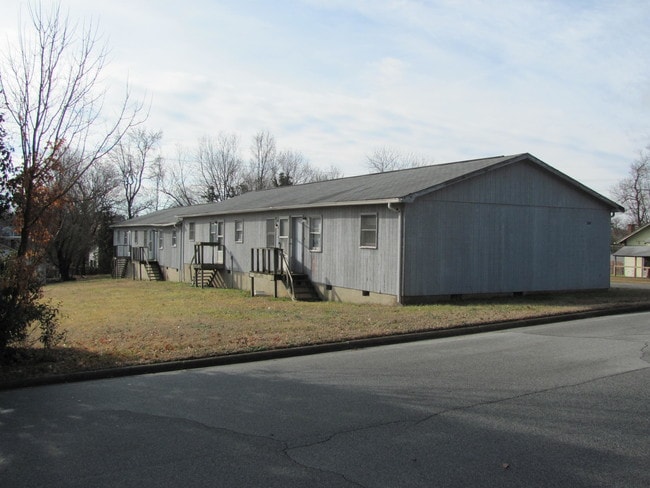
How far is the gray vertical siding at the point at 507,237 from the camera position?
1742cm

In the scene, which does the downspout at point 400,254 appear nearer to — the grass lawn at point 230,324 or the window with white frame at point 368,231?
the grass lawn at point 230,324

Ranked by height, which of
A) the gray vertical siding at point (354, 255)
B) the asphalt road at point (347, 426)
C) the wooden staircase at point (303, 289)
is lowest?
the asphalt road at point (347, 426)

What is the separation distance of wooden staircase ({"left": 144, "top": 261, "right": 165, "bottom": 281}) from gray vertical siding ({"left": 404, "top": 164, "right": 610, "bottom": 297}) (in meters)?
25.8

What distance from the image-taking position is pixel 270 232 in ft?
81.6

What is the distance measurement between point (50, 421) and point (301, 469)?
3.11 meters

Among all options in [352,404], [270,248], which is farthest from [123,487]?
[270,248]

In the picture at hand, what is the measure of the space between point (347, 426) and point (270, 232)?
19.5m

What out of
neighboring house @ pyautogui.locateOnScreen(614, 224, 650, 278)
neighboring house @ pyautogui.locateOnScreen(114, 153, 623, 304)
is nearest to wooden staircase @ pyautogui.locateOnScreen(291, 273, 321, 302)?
neighboring house @ pyautogui.locateOnScreen(114, 153, 623, 304)

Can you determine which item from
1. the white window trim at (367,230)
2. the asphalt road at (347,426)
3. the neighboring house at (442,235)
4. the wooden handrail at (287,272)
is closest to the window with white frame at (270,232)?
the neighboring house at (442,235)

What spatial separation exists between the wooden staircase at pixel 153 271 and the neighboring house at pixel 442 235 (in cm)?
1646

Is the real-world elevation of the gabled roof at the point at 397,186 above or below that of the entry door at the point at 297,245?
above

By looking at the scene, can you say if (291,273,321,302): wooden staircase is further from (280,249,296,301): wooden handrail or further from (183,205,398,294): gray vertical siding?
(183,205,398,294): gray vertical siding

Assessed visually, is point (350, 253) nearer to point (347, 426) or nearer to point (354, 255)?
point (354, 255)

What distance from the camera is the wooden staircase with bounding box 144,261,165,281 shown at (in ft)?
128
